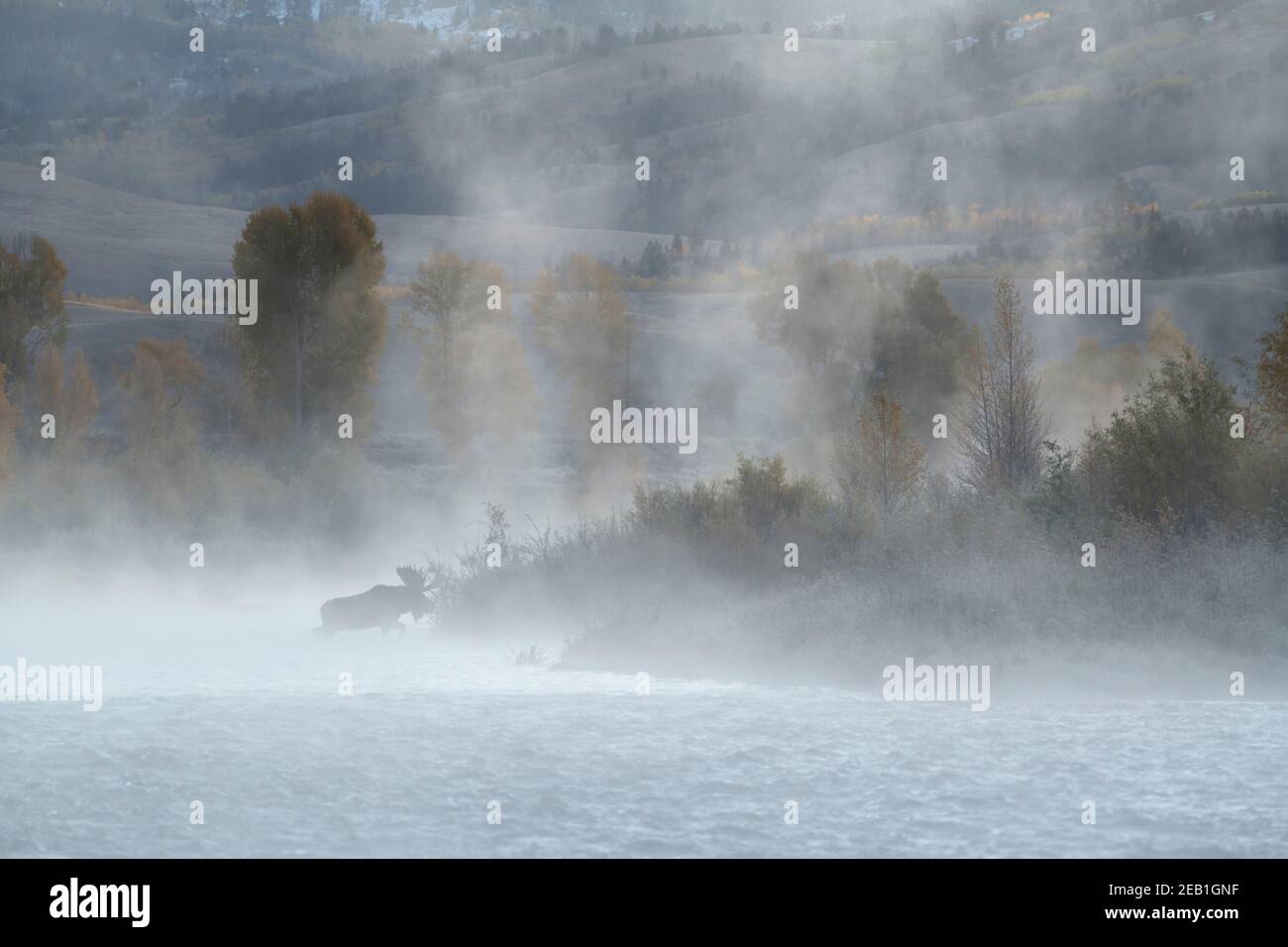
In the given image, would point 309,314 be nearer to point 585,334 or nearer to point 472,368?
point 472,368

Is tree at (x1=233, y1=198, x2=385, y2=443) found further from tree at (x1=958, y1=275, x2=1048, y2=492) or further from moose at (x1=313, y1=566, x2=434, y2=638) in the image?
moose at (x1=313, y1=566, x2=434, y2=638)

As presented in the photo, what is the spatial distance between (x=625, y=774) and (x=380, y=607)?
1429 centimetres

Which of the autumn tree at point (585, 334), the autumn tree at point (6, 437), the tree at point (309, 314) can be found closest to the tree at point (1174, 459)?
the autumn tree at point (6, 437)

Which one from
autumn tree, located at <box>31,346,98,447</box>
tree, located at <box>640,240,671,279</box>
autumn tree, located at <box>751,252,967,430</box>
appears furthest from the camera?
tree, located at <box>640,240,671,279</box>

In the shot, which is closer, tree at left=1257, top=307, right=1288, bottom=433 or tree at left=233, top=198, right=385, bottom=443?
tree at left=1257, top=307, right=1288, bottom=433

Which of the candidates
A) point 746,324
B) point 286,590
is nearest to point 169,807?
point 286,590

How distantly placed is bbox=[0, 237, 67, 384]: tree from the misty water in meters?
45.0

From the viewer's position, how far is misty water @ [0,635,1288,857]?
12.2 meters

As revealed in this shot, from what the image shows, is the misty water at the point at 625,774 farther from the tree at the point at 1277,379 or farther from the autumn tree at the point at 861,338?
the autumn tree at the point at 861,338

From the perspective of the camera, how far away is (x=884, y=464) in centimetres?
3469

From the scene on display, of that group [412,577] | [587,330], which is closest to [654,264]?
[587,330]

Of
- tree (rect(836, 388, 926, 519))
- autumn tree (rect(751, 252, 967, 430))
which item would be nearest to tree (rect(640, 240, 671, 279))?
autumn tree (rect(751, 252, 967, 430))

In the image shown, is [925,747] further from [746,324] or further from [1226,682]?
[746,324]
